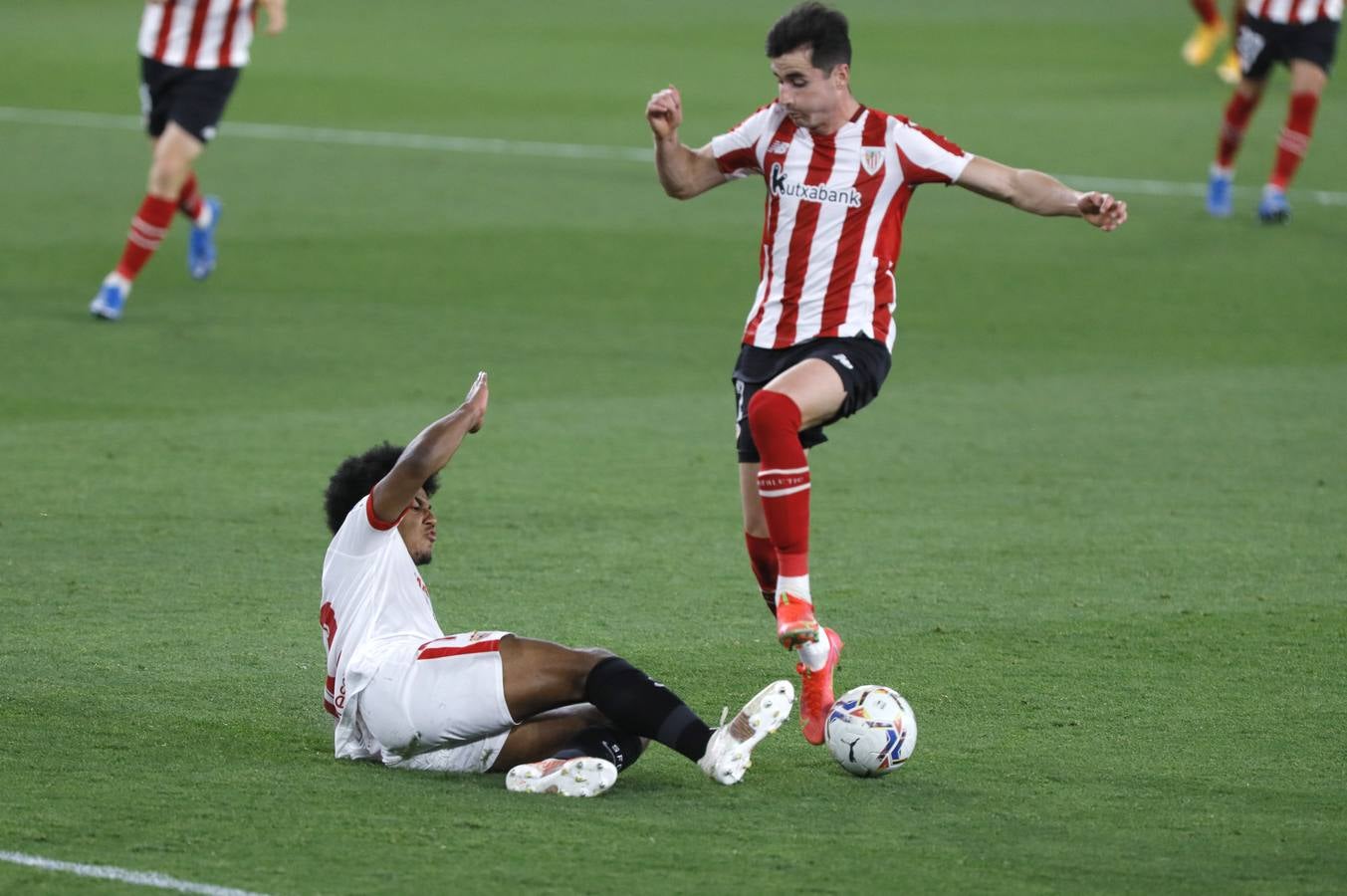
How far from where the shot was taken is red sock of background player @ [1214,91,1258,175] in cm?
1616

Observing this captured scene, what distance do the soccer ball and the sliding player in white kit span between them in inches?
11.3

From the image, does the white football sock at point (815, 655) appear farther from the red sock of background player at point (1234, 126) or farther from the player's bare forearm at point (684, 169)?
the red sock of background player at point (1234, 126)

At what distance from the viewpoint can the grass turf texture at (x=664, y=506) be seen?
5.25 meters

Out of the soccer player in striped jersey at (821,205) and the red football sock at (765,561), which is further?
the red football sock at (765,561)

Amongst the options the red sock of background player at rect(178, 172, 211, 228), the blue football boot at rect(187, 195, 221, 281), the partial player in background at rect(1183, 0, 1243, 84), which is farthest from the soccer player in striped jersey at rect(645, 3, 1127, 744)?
the partial player in background at rect(1183, 0, 1243, 84)

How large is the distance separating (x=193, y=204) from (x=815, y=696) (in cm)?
908

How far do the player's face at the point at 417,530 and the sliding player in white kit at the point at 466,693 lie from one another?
87 mm

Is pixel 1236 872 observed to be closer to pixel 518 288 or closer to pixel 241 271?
pixel 518 288

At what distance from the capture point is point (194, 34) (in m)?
13.0

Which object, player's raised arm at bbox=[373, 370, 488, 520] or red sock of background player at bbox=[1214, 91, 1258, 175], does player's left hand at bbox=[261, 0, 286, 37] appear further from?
player's raised arm at bbox=[373, 370, 488, 520]

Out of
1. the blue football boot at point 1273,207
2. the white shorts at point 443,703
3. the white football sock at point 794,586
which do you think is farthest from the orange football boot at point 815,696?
the blue football boot at point 1273,207

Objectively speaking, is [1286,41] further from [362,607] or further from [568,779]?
[568,779]

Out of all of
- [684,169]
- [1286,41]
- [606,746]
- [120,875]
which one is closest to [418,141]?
[1286,41]

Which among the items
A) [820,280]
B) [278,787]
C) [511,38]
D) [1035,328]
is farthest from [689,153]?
[511,38]
